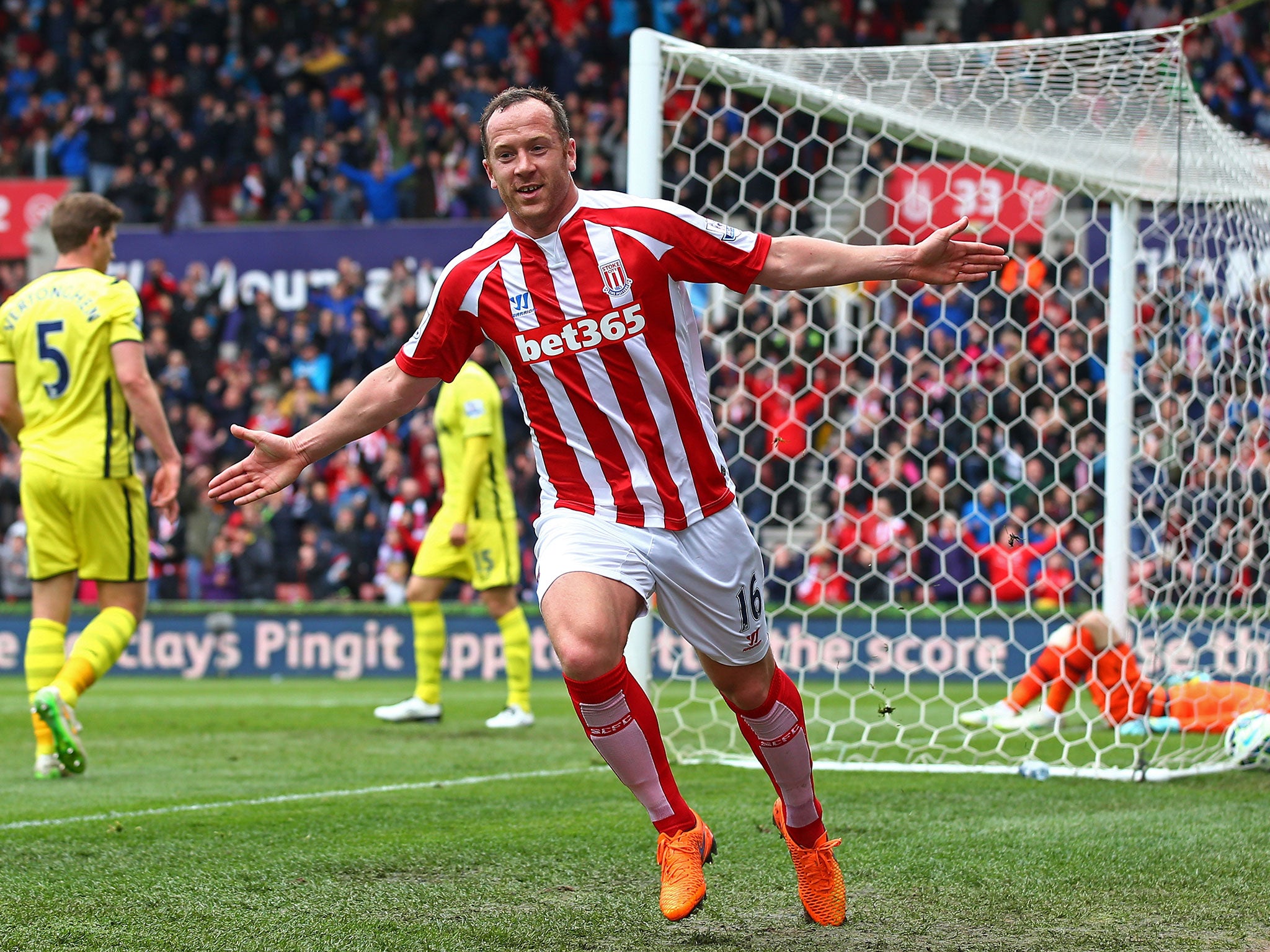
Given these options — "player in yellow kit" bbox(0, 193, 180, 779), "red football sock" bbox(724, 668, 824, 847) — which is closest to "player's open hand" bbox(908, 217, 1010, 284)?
"red football sock" bbox(724, 668, 824, 847)

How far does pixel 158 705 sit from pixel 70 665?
4.89m

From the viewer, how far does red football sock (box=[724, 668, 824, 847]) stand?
3.90 m

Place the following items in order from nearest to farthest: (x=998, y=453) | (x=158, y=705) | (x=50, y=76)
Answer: (x=998, y=453), (x=158, y=705), (x=50, y=76)

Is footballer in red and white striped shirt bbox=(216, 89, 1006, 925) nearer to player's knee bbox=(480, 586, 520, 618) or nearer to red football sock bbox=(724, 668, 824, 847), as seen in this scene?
red football sock bbox=(724, 668, 824, 847)

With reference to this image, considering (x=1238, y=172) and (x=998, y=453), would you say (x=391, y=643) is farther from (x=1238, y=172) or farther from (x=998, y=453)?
(x=1238, y=172)

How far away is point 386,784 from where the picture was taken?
628 centimetres

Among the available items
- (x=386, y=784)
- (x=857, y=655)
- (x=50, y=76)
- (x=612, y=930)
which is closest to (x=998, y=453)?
(x=857, y=655)

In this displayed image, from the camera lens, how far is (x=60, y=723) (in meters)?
6.05

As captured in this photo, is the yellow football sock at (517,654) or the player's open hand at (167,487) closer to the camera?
the player's open hand at (167,487)

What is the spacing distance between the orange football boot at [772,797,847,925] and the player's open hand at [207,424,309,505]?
164cm

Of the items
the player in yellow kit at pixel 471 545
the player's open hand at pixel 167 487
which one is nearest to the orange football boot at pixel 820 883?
the player's open hand at pixel 167 487

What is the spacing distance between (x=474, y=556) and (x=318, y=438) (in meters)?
5.00

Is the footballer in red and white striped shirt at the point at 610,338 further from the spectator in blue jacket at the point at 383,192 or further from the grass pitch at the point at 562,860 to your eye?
the spectator in blue jacket at the point at 383,192

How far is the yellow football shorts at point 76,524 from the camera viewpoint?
6.53 m
